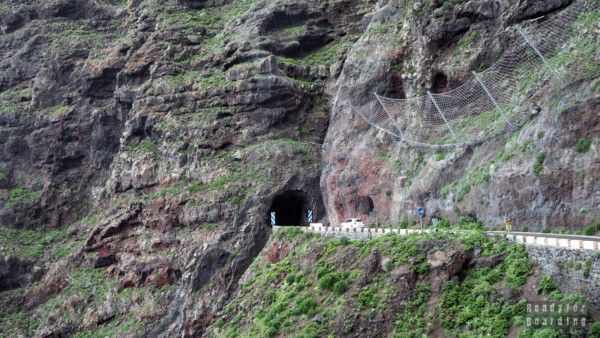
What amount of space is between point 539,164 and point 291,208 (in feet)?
100

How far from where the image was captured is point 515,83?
4488cm

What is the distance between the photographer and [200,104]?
68625mm

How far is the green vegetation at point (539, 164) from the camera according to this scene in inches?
1515

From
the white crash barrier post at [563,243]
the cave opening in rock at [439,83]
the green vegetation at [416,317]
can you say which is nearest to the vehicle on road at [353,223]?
the cave opening in rock at [439,83]

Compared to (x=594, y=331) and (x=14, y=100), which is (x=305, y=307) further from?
(x=14, y=100)

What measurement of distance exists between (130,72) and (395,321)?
4847cm

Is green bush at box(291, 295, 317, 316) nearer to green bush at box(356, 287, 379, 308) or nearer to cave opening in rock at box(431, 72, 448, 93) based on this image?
green bush at box(356, 287, 379, 308)

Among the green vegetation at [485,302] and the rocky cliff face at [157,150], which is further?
the rocky cliff face at [157,150]

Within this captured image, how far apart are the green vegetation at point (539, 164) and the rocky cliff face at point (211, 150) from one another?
1.07 feet

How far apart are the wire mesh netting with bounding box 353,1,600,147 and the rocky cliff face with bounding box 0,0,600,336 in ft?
3.83

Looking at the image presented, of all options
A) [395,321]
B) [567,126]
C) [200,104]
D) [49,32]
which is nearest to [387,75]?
[200,104]

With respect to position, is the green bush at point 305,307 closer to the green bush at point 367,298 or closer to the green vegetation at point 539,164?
the green bush at point 367,298

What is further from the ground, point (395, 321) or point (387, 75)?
point (387, 75)

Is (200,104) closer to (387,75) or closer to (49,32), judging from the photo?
(387,75)
